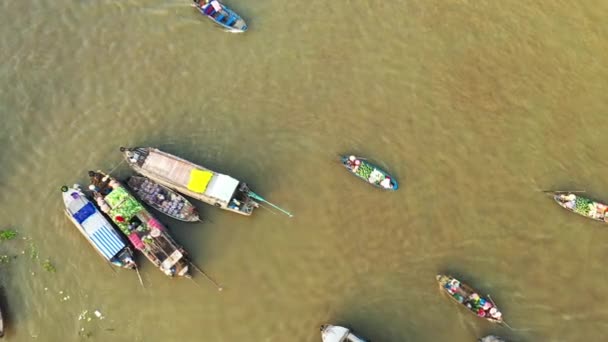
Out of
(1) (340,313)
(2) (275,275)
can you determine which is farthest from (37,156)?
(1) (340,313)

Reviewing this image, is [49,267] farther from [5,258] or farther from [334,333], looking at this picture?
[334,333]

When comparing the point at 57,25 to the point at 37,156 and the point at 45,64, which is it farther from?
the point at 37,156

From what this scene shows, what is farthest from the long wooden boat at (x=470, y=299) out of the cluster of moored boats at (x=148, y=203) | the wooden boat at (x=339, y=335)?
the cluster of moored boats at (x=148, y=203)

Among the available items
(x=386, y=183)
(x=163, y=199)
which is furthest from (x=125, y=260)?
(x=386, y=183)

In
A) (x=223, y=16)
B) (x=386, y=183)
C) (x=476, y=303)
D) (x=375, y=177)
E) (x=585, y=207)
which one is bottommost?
(x=476, y=303)

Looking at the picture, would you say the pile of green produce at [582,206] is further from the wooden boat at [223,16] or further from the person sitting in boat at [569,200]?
the wooden boat at [223,16]

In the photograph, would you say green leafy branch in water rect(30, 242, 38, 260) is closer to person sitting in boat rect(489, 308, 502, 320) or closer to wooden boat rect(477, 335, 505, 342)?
wooden boat rect(477, 335, 505, 342)
